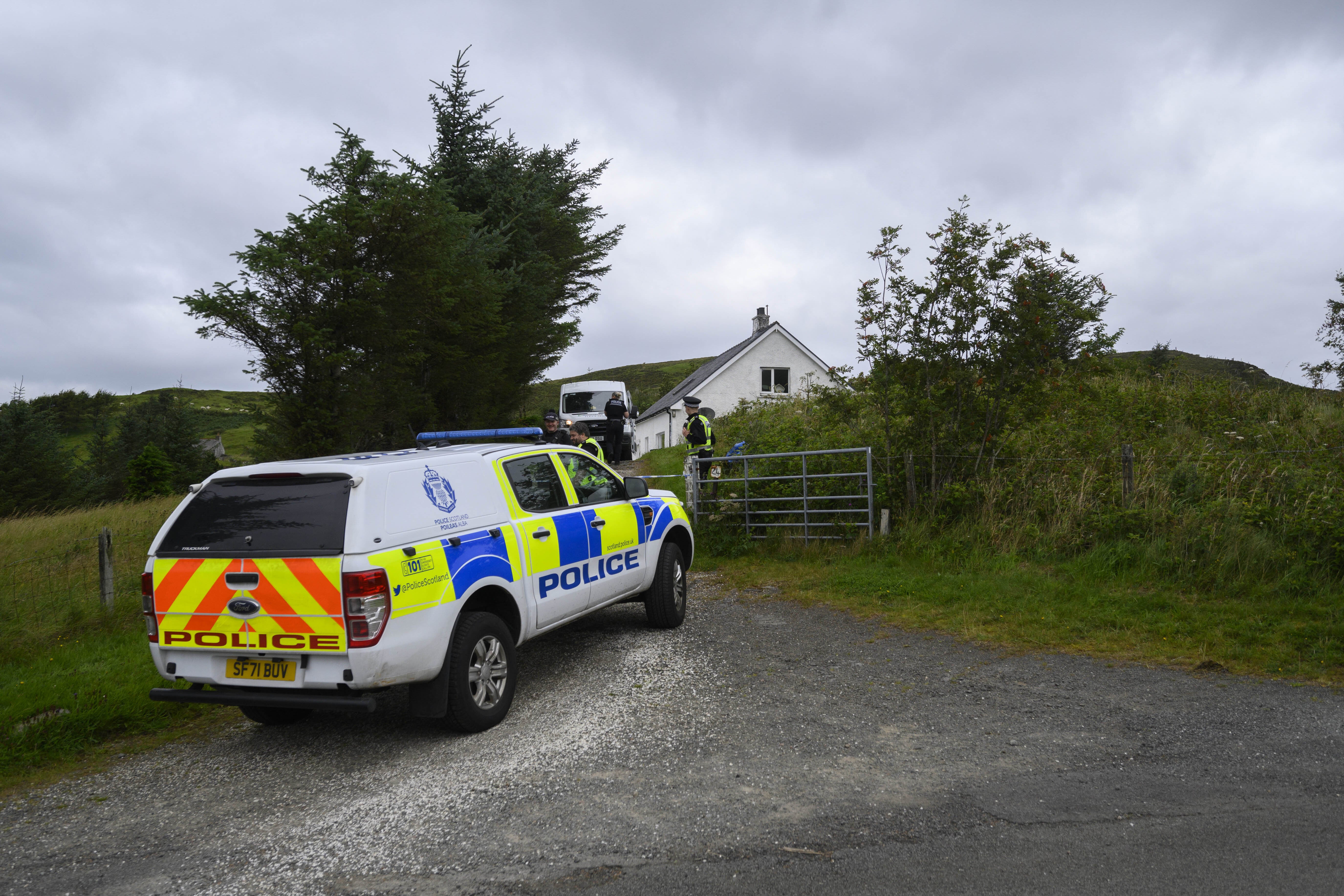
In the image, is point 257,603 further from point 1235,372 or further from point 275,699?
point 1235,372

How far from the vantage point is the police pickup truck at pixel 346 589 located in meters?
4.28

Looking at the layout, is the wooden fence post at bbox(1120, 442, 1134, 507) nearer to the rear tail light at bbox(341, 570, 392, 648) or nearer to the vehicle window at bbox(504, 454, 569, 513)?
the vehicle window at bbox(504, 454, 569, 513)

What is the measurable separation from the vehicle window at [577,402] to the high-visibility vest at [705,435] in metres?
13.3

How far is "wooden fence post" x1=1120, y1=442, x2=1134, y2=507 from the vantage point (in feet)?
30.0

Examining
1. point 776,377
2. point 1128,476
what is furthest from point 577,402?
point 1128,476

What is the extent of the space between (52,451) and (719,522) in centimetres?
3108

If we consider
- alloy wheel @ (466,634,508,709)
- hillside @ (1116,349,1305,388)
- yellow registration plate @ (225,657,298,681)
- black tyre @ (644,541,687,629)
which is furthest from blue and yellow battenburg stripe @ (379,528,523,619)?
hillside @ (1116,349,1305,388)

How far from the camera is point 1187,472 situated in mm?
9156

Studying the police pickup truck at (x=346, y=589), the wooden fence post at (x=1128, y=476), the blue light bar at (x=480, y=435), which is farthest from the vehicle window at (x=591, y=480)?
the wooden fence post at (x=1128, y=476)

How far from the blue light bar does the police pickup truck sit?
104cm

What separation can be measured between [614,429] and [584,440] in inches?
412

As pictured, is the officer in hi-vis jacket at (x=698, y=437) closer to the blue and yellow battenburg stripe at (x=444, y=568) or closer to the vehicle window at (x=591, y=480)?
the vehicle window at (x=591, y=480)

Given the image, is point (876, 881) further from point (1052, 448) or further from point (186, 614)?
point (1052, 448)

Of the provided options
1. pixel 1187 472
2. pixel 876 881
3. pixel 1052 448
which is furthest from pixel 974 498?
pixel 876 881
